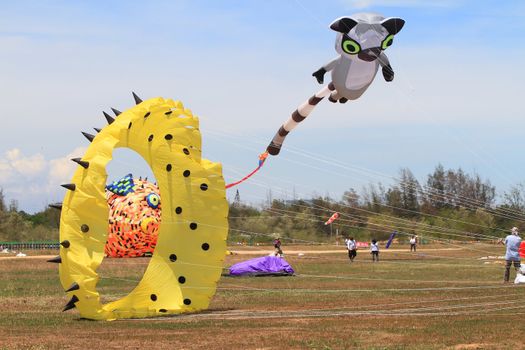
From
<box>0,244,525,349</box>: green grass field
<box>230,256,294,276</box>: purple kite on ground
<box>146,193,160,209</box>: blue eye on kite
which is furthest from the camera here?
<box>146,193,160,209</box>: blue eye on kite

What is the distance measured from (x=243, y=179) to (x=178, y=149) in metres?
2.02

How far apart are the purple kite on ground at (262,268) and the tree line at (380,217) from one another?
114 cm

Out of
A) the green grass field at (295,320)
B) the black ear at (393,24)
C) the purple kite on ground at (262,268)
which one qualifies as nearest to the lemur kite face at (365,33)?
the black ear at (393,24)

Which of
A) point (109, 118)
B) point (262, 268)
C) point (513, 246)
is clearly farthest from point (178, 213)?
point (262, 268)

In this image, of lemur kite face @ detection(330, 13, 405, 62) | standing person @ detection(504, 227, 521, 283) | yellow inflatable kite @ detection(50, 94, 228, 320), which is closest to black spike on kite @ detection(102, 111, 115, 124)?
yellow inflatable kite @ detection(50, 94, 228, 320)

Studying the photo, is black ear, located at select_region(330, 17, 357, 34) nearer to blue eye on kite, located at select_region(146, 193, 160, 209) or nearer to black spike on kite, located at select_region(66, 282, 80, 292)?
black spike on kite, located at select_region(66, 282, 80, 292)

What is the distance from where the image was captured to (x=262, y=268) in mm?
31156

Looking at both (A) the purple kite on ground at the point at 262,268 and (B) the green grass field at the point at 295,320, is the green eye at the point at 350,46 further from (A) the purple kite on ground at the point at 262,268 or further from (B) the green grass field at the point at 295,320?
(A) the purple kite on ground at the point at 262,268

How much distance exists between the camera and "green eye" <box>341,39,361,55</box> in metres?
15.5

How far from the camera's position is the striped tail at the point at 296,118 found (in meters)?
16.3

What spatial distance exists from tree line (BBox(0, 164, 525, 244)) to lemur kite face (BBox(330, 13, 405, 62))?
8.25 ft

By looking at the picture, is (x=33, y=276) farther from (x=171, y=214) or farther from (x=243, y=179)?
(x=243, y=179)

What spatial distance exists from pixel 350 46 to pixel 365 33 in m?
0.35

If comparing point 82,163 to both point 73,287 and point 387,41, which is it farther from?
point 387,41
